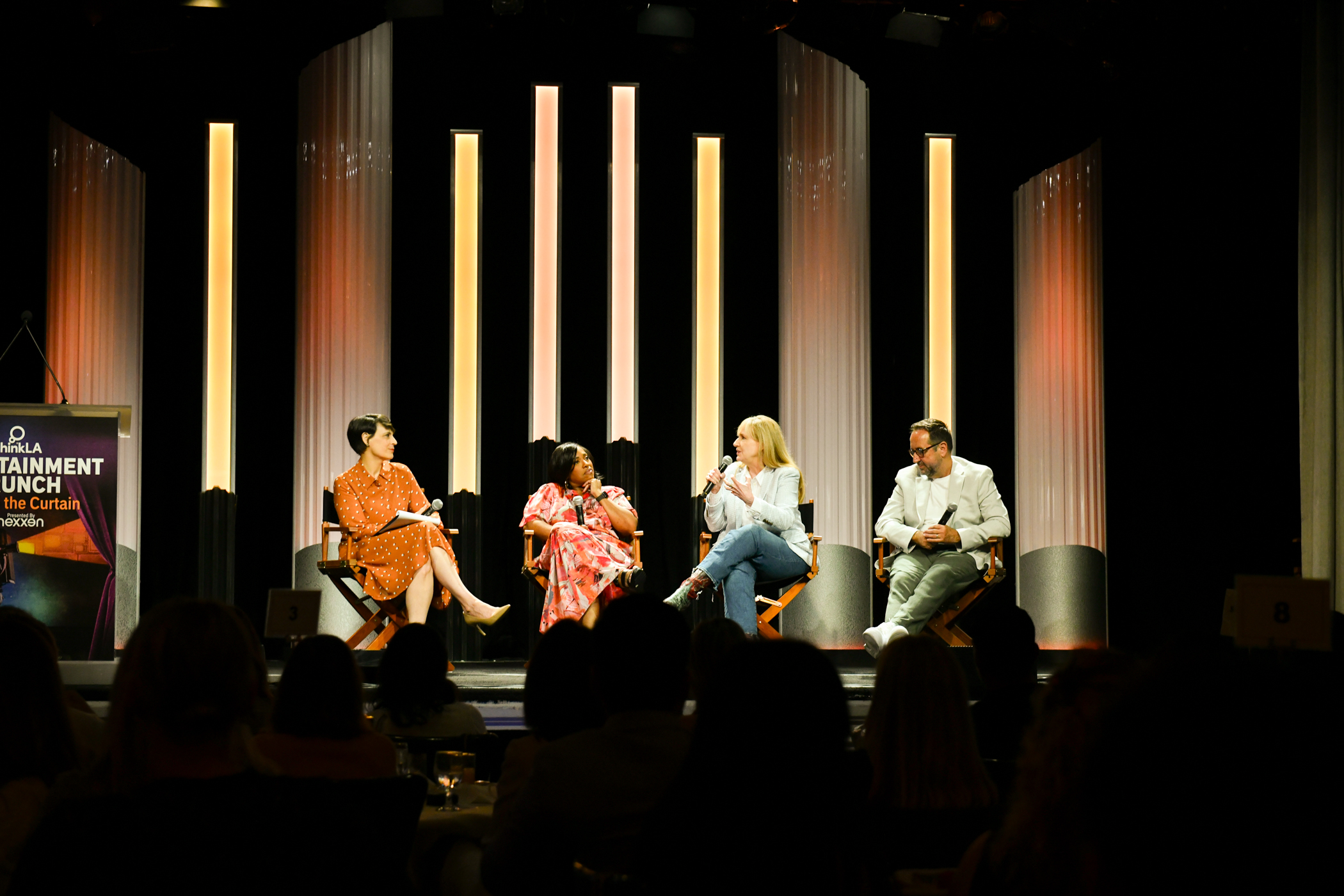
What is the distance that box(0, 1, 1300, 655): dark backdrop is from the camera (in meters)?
6.42

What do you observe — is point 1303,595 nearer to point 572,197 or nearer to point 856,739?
point 856,739

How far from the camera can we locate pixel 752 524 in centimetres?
591

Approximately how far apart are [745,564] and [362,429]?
2062mm

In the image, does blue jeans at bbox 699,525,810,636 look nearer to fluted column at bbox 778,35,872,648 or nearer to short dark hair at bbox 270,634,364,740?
fluted column at bbox 778,35,872,648

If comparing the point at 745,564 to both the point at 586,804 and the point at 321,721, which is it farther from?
the point at 586,804

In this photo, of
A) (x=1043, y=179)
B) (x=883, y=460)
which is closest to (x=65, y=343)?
(x=883, y=460)

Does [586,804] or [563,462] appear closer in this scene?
[586,804]

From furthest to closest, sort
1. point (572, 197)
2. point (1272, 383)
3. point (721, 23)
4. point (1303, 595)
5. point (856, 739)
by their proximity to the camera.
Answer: point (572, 197), point (721, 23), point (1272, 383), point (1303, 595), point (856, 739)

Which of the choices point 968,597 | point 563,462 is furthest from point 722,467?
point 968,597

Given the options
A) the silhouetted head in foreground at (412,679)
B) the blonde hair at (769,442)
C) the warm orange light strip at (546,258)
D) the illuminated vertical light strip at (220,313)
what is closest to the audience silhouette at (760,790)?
the silhouetted head in foreground at (412,679)

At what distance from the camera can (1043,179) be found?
7.22 metres

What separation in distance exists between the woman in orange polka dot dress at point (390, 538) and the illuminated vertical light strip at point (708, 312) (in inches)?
→ 61.1

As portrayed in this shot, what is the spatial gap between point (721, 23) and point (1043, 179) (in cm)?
211

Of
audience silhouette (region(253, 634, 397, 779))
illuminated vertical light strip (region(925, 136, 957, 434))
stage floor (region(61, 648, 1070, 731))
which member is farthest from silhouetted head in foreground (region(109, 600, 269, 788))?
illuminated vertical light strip (region(925, 136, 957, 434))
